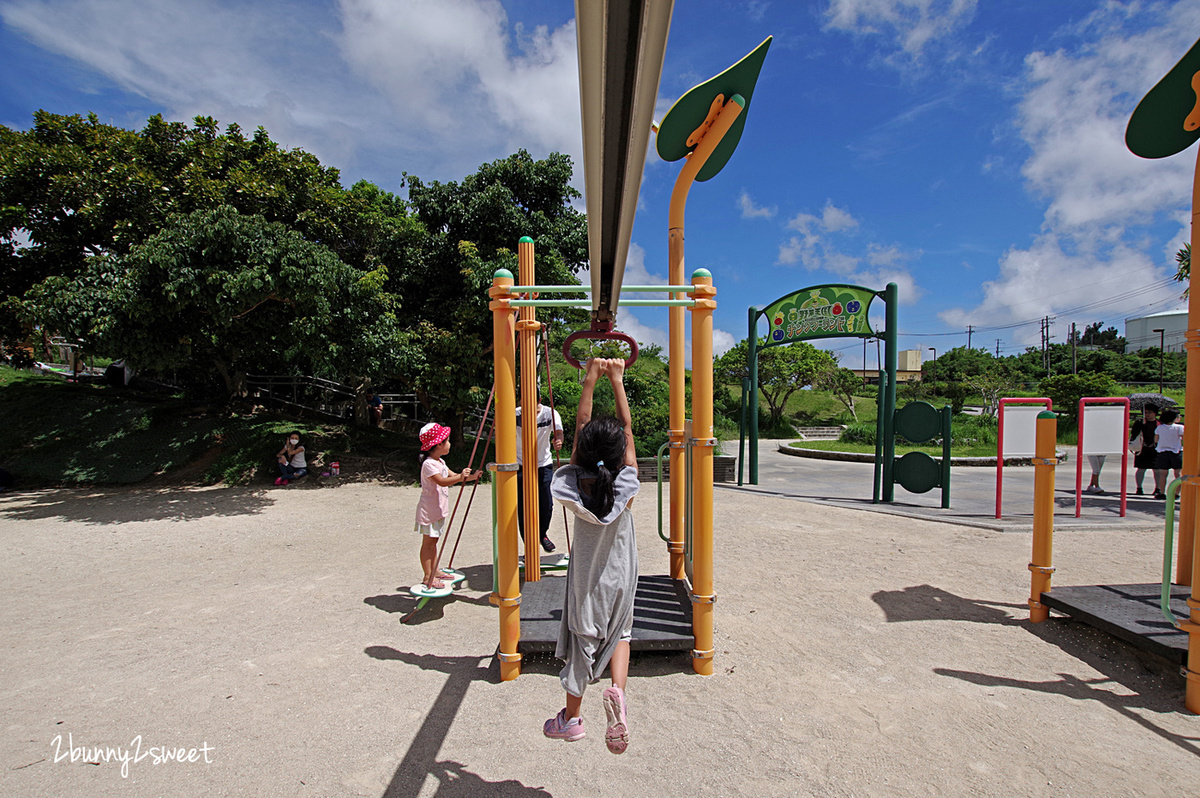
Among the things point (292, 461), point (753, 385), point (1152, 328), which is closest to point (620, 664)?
point (753, 385)

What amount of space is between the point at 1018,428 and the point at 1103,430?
1.57 m

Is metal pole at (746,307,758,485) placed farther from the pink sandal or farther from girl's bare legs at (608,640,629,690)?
the pink sandal

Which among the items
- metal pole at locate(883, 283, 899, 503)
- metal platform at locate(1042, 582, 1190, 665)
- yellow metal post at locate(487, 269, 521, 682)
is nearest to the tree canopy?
metal pole at locate(883, 283, 899, 503)

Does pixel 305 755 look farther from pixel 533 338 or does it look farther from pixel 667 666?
pixel 533 338

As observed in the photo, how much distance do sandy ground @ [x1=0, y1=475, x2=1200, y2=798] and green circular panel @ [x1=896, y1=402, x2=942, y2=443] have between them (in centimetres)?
249

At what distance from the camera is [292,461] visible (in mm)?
10773

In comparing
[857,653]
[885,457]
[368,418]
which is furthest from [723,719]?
[368,418]

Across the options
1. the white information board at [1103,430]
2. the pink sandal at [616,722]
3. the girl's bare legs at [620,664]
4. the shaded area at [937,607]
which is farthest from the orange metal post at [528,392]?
the white information board at [1103,430]

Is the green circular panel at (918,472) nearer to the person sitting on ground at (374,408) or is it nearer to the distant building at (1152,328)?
the person sitting on ground at (374,408)

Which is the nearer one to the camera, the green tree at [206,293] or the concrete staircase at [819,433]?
the green tree at [206,293]

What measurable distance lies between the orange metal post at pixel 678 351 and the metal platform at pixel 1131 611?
8.26 ft

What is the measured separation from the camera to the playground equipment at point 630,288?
1101 mm

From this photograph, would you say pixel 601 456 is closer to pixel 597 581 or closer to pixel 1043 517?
pixel 597 581

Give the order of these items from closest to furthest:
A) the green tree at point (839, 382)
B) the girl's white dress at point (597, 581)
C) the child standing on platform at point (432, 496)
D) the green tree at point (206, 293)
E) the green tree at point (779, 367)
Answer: the girl's white dress at point (597, 581) → the child standing on platform at point (432, 496) → the green tree at point (206, 293) → the green tree at point (779, 367) → the green tree at point (839, 382)
